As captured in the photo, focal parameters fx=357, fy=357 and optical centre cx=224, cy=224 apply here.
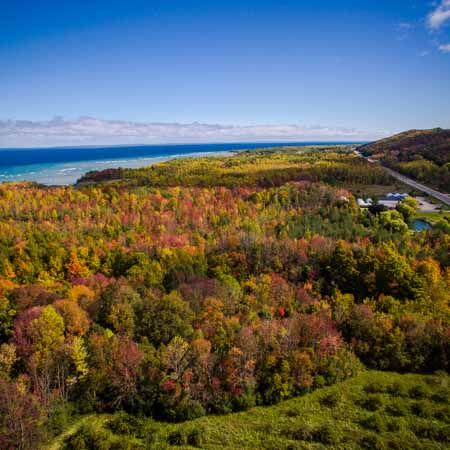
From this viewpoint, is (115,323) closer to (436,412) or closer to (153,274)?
(153,274)

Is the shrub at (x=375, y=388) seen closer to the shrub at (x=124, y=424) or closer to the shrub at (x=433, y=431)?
the shrub at (x=433, y=431)

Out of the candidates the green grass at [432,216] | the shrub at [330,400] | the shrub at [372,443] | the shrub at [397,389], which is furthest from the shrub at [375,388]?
the green grass at [432,216]

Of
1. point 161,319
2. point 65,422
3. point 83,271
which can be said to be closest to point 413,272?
point 161,319

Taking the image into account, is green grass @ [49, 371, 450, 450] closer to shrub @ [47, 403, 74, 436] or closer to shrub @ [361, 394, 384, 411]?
shrub @ [361, 394, 384, 411]

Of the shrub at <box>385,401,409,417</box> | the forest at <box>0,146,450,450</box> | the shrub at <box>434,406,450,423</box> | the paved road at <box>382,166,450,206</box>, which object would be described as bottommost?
the shrub at <box>385,401,409,417</box>

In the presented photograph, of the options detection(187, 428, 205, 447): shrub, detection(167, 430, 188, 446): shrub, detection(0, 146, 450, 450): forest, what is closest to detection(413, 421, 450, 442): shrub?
detection(0, 146, 450, 450): forest
